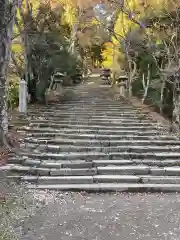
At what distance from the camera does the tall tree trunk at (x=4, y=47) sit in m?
9.20

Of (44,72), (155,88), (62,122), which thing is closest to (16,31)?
(44,72)

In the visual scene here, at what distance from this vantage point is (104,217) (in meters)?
6.24

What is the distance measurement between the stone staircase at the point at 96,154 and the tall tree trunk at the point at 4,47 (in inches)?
38.3

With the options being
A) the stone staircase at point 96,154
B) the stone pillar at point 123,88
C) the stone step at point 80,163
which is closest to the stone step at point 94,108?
the stone staircase at point 96,154

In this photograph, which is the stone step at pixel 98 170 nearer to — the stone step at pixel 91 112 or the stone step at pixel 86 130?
the stone step at pixel 86 130

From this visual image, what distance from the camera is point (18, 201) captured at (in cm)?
670

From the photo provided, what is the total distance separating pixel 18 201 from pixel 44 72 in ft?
37.7

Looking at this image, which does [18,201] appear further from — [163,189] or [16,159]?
[163,189]

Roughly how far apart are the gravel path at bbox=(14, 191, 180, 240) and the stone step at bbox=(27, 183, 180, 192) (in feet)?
0.67

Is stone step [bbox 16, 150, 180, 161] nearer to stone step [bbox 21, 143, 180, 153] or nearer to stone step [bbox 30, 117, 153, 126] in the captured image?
stone step [bbox 21, 143, 180, 153]

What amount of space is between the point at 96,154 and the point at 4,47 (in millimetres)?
3792

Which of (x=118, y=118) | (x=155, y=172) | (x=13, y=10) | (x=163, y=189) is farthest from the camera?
(x=118, y=118)

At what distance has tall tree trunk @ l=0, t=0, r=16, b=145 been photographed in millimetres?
9195

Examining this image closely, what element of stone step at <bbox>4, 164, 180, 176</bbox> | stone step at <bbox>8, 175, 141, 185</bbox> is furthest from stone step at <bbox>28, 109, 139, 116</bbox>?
stone step at <bbox>8, 175, 141, 185</bbox>
